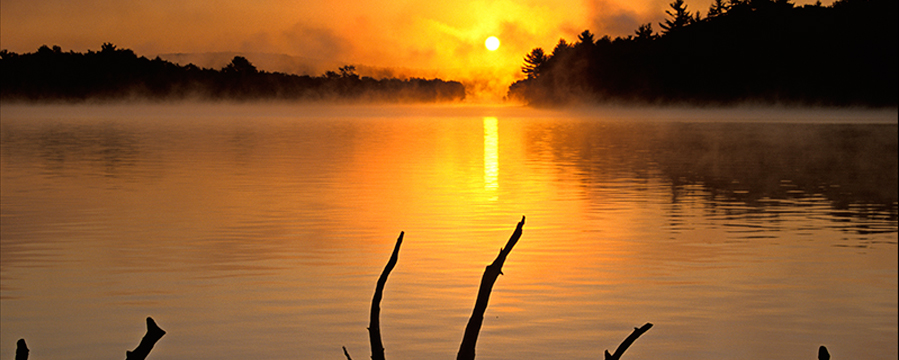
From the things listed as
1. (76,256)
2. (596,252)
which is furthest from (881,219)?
(76,256)

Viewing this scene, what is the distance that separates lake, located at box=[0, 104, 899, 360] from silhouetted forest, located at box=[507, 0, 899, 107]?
413 feet

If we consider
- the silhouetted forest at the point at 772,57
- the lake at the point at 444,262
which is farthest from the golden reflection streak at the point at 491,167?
the silhouetted forest at the point at 772,57

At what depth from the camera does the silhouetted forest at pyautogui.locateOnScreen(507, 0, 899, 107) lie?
156m

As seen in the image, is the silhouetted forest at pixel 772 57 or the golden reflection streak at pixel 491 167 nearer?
the golden reflection streak at pixel 491 167

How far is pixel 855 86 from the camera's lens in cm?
15562

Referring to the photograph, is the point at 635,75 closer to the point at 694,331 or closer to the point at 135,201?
the point at 135,201

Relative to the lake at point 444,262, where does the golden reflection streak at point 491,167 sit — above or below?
below

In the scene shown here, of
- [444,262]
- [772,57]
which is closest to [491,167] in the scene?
[444,262]

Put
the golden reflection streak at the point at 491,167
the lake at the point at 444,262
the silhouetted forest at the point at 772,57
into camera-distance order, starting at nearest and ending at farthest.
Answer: the lake at the point at 444,262
the golden reflection streak at the point at 491,167
the silhouetted forest at the point at 772,57

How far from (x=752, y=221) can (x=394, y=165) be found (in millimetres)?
22105

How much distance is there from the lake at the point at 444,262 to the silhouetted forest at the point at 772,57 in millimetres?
125787

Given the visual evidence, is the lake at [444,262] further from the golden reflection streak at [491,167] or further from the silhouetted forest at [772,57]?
the silhouetted forest at [772,57]

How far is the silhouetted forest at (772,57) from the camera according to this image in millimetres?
155625

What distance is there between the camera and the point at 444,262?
1806 cm
